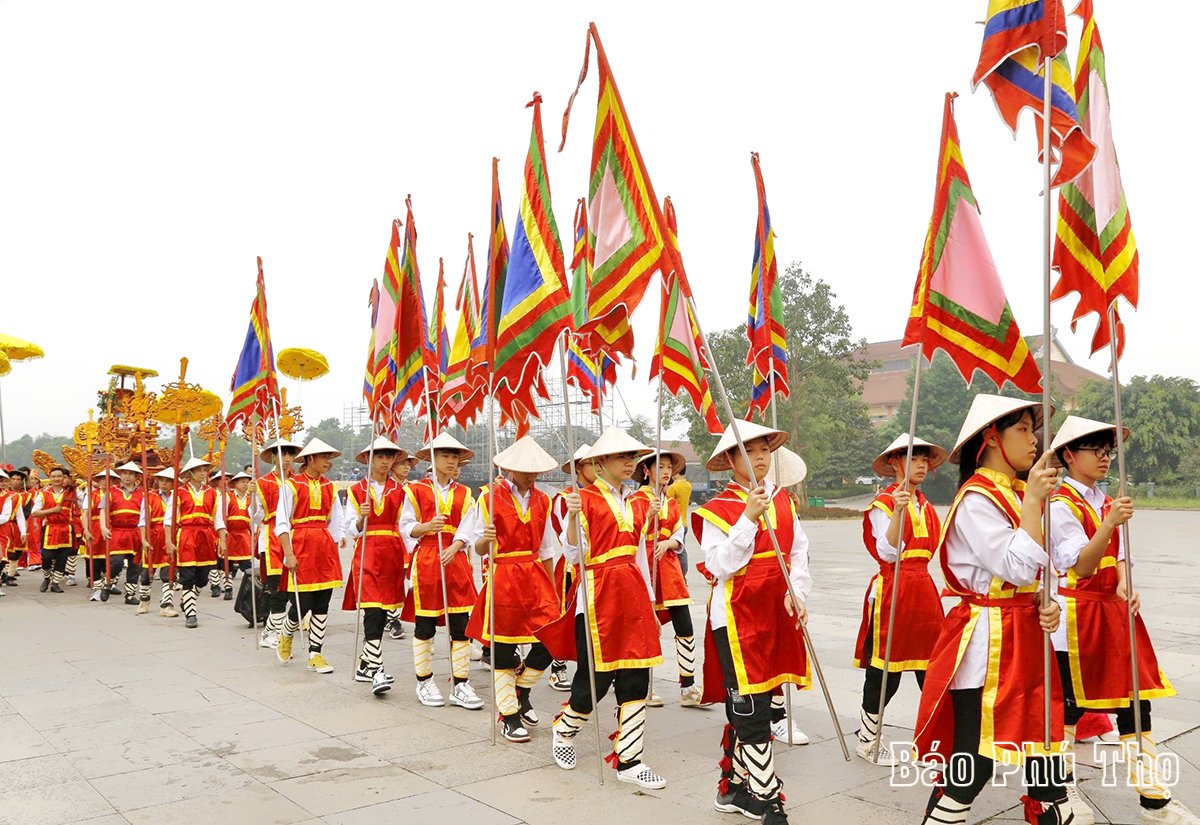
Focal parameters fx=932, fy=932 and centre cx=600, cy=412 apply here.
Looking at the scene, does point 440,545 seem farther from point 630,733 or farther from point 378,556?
point 630,733

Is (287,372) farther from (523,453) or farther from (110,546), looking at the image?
(523,453)

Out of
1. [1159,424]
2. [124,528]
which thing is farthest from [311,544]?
[1159,424]

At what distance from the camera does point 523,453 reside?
6.35 metres

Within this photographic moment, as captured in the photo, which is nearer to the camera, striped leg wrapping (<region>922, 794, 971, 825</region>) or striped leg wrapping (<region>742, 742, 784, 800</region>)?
striped leg wrapping (<region>922, 794, 971, 825</region>)

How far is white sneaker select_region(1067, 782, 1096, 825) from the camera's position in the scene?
13.8ft

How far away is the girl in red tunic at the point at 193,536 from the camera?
1130cm

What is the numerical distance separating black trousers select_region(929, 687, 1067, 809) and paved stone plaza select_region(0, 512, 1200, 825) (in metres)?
1.06

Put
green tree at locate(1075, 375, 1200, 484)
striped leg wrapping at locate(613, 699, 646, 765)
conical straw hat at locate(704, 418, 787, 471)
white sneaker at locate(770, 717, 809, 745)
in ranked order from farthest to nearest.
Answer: green tree at locate(1075, 375, 1200, 484) < white sneaker at locate(770, 717, 809, 745) < striped leg wrapping at locate(613, 699, 646, 765) < conical straw hat at locate(704, 418, 787, 471)

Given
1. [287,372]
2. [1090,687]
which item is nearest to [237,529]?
[287,372]

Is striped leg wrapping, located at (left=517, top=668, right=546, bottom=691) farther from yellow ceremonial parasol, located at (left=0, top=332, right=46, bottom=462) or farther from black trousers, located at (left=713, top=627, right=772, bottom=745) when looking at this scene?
yellow ceremonial parasol, located at (left=0, top=332, right=46, bottom=462)

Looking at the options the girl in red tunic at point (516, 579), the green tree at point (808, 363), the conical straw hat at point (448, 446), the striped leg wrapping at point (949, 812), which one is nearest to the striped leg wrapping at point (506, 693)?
the girl in red tunic at point (516, 579)

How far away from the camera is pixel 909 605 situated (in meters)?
5.35

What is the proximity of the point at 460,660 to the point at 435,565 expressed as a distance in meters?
0.73

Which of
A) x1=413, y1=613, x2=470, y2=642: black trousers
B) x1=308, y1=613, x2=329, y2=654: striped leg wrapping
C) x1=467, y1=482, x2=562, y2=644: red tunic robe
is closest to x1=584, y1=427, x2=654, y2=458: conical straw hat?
x1=467, y1=482, x2=562, y2=644: red tunic robe
